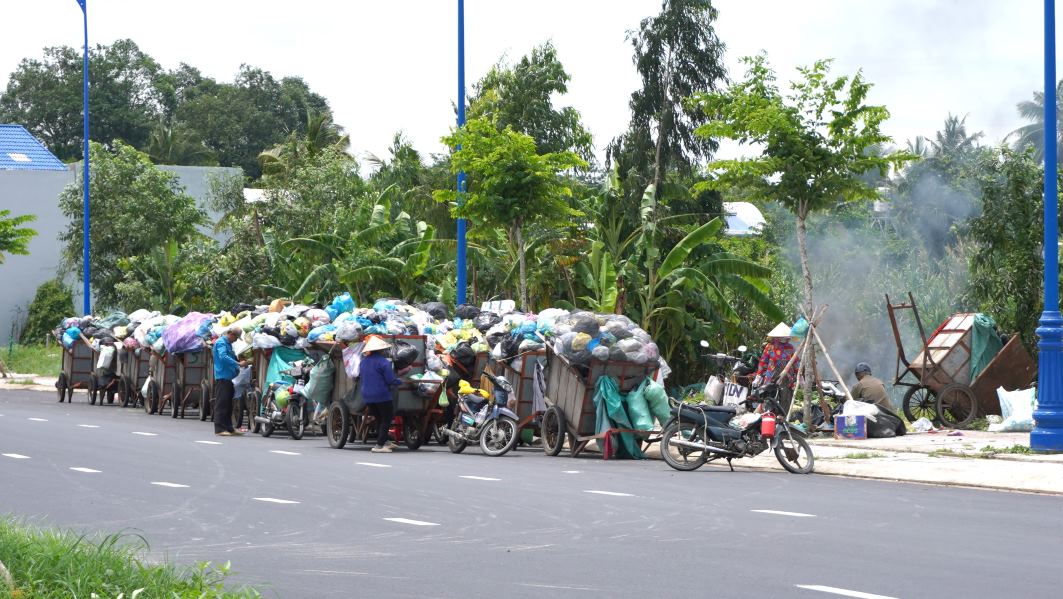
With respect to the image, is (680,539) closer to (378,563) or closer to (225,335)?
(378,563)

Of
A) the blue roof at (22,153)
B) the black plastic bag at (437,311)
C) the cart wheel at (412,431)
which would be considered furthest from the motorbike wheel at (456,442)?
the blue roof at (22,153)

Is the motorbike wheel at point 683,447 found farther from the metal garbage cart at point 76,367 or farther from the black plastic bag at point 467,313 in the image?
the metal garbage cart at point 76,367

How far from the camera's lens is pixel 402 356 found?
1866cm

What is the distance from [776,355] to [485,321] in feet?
15.2

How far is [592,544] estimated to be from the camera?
10.0 meters

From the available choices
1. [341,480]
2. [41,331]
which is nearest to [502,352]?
[341,480]

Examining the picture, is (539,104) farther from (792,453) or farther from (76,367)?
(792,453)

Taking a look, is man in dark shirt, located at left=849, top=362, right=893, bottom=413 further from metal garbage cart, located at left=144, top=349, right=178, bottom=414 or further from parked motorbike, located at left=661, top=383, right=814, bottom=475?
metal garbage cart, located at left=144, top=349, right=178, bottom=414

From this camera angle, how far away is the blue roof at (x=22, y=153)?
2136 inches

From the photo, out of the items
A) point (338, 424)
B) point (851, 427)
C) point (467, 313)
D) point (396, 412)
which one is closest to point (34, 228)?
point (467, 313)

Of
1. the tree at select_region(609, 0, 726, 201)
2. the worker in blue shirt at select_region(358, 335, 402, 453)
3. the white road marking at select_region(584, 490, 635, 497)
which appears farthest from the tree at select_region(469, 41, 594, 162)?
the white road marking at select_region(584, 490, 635, 497)

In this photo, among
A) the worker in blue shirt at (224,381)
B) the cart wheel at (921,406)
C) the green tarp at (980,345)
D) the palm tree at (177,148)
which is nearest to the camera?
the green tarp at (980,345)

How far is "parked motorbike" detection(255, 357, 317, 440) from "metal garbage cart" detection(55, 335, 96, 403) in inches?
436

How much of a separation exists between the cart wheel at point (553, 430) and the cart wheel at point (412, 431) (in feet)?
6.22
